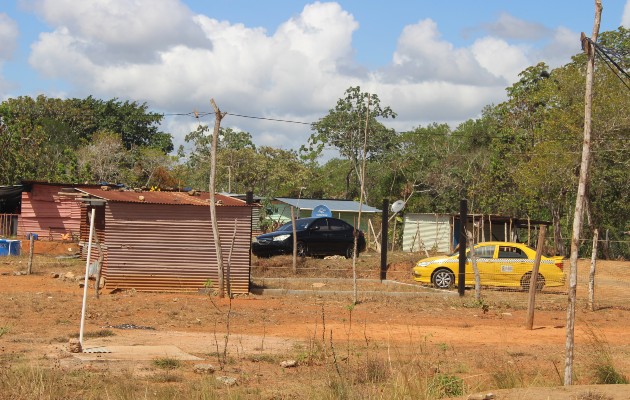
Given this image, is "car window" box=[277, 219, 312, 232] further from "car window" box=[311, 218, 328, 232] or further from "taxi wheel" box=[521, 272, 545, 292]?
"taxi wheel" box=[521, 272, 545, 292]

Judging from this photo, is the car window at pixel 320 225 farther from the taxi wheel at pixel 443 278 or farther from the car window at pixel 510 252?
the car window at pixel 510 252

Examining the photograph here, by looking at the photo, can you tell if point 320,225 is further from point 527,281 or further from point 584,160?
point 584,160

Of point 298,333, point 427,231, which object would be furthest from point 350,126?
point 298,333

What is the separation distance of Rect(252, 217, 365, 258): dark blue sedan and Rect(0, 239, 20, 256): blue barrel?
8.87 m

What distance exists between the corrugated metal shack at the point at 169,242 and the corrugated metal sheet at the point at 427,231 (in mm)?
19342

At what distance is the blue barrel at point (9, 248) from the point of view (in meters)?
33.2

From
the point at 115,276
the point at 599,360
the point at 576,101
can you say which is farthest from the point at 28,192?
the point at 599,360

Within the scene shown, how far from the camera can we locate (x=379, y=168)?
5797 centimetres

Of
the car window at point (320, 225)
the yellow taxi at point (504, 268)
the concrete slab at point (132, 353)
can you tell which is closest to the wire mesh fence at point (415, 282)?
the yellow taxi at point (504, 268)

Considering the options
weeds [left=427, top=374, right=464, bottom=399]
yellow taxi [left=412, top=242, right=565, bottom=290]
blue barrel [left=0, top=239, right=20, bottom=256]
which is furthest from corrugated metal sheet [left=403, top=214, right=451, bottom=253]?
weeds [left=427, top=374, right=464, bottom=399]

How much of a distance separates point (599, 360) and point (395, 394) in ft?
13.2

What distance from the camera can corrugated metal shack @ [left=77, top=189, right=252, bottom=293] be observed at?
22875mm

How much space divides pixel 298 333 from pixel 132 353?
4.42 metres

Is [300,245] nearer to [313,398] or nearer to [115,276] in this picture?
[115,276]
